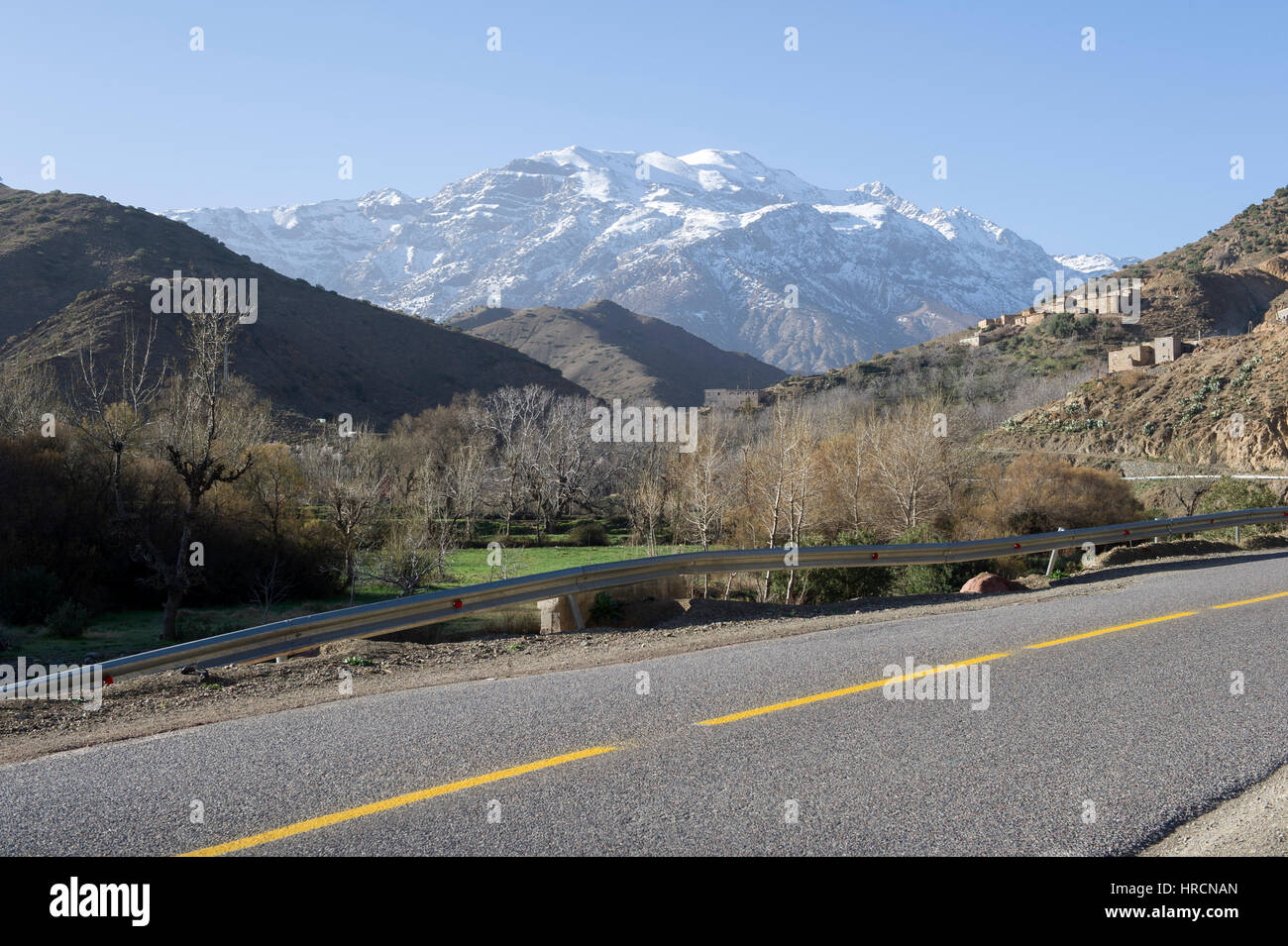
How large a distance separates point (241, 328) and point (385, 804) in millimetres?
83236

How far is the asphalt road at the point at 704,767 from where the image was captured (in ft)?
14.1

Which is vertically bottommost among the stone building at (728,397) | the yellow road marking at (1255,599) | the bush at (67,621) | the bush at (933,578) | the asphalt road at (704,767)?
the bush at (67,621)

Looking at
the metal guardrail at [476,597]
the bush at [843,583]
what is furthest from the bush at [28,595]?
the bush at [843,583]

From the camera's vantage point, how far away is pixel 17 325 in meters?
71.4

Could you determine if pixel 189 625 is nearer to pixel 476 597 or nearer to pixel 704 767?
pixel 476 597

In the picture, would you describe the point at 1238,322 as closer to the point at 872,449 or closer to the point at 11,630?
the point at 872,449

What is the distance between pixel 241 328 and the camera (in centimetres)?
7906

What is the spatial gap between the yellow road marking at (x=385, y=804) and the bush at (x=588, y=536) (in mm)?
46441

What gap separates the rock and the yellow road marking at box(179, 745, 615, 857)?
904 centimetres

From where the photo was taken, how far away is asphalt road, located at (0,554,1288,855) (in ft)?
14.1

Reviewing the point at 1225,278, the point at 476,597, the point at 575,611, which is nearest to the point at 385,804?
the point at 476,597

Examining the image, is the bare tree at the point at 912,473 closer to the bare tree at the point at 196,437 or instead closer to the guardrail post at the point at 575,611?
the bare tree at the point at 196,437

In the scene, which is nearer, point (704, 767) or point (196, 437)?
point (704, 767)
